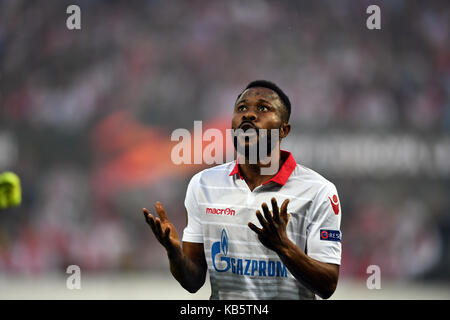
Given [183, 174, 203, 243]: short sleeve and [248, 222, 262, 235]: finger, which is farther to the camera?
[183, 174, 203, 243]: short sleeve

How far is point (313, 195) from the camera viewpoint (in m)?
2.68

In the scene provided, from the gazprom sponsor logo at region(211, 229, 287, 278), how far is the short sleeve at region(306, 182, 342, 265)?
0.16m

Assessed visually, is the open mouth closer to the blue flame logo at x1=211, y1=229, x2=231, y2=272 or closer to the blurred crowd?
the blue flame logo at x1=211, y1=229, x2=231, y2=272

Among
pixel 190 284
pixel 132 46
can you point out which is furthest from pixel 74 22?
pixel 190 284

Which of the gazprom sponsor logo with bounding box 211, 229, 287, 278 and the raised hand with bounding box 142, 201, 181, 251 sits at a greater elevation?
the raised hand with bounding box 142, 201, 181, 251

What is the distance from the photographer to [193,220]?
112 inches

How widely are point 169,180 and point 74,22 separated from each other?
11.5 ft

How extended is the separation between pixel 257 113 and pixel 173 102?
23.3 feet

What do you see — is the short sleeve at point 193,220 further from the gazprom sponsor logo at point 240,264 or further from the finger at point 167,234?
the finger at point 167,234

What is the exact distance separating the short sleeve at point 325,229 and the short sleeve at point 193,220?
1.80 ft

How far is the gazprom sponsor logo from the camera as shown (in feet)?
8.58

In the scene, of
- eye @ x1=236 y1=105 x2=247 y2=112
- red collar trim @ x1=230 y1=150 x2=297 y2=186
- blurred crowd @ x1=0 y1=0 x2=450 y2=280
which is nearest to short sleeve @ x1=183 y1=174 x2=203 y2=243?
A: red collar trim @ x1=230 y1=150 x2=297 y2=186

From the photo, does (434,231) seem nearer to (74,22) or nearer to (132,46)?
(132,46)

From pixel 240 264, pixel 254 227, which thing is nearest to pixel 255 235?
pixel 240 264
